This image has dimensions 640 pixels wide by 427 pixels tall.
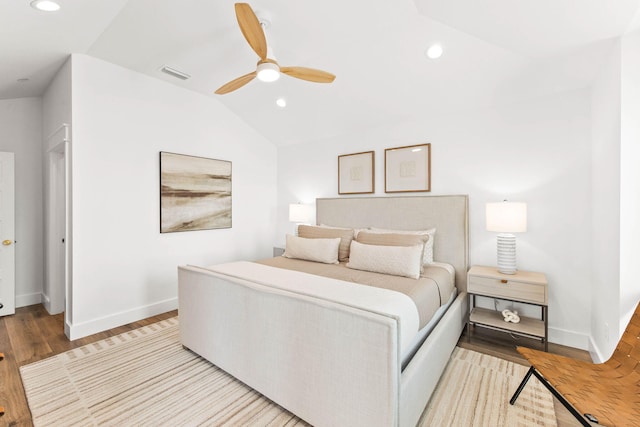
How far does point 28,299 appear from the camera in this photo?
149 inches

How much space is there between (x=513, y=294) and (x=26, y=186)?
18.7ft

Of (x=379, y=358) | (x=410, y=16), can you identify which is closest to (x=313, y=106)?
(x=410, y=16)

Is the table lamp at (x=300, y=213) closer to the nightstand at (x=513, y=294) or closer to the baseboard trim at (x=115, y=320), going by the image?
the baseboard trim at (x=115, y=320)

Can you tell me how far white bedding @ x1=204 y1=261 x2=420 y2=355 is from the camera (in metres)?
1.69

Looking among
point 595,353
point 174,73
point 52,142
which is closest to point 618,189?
point 595,353

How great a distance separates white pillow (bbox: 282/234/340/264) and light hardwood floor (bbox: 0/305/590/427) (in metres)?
1.51

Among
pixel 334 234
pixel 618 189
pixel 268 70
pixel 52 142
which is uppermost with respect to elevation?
pixel 268 70

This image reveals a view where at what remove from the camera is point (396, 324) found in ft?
4.62

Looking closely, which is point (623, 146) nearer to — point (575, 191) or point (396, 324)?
point (575, 191)

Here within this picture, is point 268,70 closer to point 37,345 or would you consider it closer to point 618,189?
point 618,189

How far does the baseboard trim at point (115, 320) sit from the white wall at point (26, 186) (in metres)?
1.53

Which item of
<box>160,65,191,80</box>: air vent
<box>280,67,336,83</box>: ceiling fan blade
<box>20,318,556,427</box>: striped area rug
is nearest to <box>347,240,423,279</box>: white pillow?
<box>20,318,556,427</box>: striped area rug

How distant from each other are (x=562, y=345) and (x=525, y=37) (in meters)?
2.72

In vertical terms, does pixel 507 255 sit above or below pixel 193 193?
below
